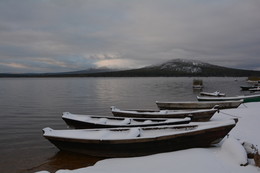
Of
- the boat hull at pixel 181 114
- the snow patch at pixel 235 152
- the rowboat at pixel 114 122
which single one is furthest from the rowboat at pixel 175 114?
the snow patch at pixel 235 152

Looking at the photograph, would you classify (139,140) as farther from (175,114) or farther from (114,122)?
(175,114)

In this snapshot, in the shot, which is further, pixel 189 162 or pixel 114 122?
pixel 114 122

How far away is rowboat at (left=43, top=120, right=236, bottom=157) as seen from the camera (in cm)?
826

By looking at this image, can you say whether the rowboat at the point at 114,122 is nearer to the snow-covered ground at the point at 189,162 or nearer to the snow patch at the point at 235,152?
the snow-covered ground at the point at 189,162

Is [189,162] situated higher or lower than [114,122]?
lower

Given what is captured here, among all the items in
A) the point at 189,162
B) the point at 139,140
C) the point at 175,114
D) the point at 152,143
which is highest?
the point at 175,114

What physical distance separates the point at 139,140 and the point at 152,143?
49 centimetres


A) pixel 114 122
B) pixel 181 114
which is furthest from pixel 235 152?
pixel 181 114

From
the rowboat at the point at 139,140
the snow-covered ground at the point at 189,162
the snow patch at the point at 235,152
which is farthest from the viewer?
the rowboat at the point at 139,140

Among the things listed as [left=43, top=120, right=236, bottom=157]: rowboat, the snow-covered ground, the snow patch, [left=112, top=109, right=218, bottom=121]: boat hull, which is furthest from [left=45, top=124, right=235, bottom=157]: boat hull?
[left=112, top=109, right=218, bottom=121]: boat hull

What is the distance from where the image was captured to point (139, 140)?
8.21m

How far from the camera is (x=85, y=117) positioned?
41.7 ft

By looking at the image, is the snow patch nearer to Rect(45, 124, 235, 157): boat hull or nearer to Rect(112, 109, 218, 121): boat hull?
Rect(45, 124, 235, 157): boat hull

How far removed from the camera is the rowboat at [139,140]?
826 cm
